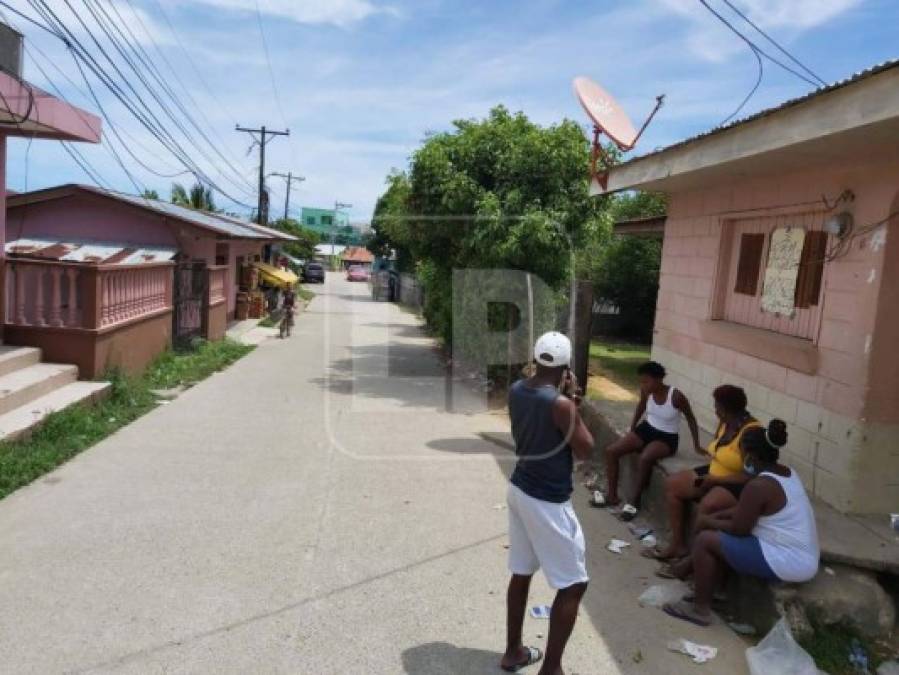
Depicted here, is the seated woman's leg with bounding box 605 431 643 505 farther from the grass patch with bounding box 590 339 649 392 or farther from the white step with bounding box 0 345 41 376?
the white step with bounding box 0 345 41 376

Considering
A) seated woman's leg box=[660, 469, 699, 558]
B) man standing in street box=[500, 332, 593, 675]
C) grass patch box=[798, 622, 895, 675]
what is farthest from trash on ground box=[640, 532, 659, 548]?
Answer: man standing in street box=[500, 332, 593, 675]

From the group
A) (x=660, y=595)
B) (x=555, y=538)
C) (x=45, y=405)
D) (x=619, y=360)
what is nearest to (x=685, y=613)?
(x=660, y=595)

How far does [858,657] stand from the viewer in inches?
149

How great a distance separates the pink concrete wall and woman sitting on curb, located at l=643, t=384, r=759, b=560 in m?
0.81

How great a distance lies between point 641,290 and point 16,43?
15936mm

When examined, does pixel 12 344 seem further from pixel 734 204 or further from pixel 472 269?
pixel 734 204

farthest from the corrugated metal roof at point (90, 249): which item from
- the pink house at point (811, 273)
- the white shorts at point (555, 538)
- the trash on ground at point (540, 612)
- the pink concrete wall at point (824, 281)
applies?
the white shorts at point (555, 538)

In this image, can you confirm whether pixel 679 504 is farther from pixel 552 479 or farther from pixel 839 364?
pixel 552 479

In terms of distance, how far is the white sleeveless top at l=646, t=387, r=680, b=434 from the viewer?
5.97m

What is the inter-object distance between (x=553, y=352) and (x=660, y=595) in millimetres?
1964

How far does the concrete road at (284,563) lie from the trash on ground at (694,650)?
0.17 ft

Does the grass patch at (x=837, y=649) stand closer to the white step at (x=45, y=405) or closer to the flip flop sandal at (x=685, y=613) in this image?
the flip flop sandal at (x=685, y=613)

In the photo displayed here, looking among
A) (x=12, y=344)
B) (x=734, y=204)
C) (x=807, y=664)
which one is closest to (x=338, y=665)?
(x=807, y=664)

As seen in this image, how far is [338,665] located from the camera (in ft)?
11.5
